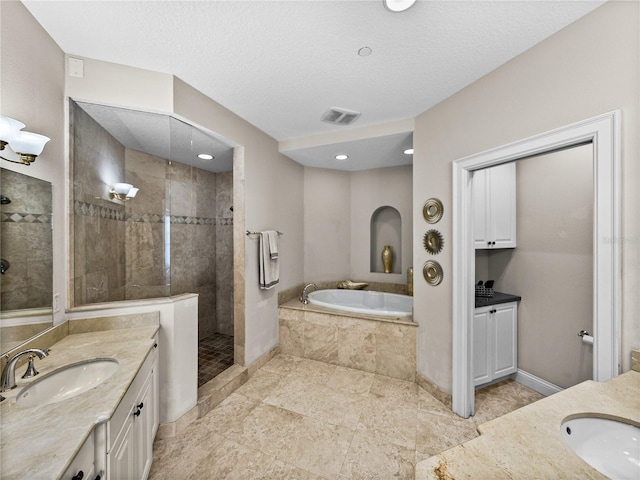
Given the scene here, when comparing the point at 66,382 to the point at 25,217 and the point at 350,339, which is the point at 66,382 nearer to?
the point at 25,217

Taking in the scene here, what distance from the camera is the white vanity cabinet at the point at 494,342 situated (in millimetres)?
2393

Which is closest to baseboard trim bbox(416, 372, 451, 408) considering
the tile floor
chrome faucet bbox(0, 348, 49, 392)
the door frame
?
the tile floor

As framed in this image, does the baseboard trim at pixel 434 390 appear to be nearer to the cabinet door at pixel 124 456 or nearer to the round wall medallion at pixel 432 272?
the round wall medallion at pixel 432 272

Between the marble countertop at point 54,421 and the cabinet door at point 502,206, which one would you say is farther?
the cabinet door at point 502,206

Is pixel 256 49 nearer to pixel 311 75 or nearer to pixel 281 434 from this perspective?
pixel 311 75

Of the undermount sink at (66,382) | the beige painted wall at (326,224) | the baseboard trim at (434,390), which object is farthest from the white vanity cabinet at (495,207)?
the undermount sink at (66,382)

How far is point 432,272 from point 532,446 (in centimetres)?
167

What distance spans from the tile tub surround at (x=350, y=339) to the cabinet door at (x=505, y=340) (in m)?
0.78

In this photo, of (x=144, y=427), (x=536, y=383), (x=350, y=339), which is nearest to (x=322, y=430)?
(x=350, y=339)

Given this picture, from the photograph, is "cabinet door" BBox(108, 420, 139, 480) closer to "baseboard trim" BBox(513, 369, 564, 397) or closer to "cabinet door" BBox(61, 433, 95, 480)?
"cabinet door" BBox(61, 433, 95, 480)

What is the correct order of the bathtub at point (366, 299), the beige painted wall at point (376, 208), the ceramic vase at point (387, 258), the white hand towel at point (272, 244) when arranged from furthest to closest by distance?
the ceramic vase at point (387, 258), the beige painted wall at point (376, 208), the bathtub at point (366, 299), the white hand towel at point (272, 244)

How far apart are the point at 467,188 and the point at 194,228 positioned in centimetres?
311

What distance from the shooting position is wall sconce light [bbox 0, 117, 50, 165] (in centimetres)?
116

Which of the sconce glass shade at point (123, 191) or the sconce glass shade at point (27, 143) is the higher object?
the sconce glass shade at point (27, 143)
